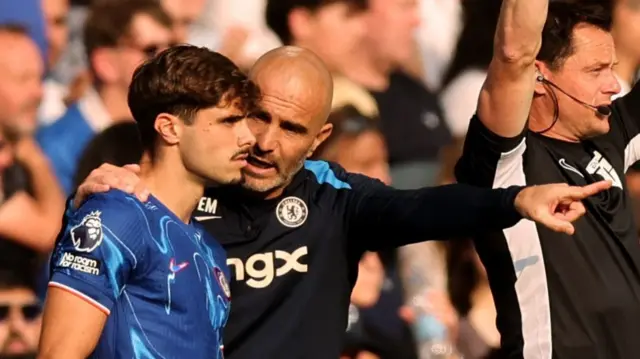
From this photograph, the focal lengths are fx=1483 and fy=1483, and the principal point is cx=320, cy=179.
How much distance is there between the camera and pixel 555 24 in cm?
419

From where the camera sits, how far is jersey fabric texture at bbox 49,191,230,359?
326 cm

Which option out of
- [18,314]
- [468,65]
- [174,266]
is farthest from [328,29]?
[174,266]

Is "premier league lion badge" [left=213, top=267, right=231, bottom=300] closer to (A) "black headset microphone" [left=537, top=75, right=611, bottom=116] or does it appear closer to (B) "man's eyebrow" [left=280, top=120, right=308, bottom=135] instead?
(B) "man's eyebrow" [left=280, top=120, right=308, bottom=135]

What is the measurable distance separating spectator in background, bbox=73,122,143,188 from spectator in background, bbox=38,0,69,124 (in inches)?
9.5

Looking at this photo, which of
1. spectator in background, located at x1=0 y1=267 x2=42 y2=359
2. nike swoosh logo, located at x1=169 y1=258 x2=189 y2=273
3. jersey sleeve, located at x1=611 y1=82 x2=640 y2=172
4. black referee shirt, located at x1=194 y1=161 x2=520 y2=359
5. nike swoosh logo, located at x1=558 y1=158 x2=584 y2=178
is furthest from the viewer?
spectator in background, located at x1=0 y1=267 x2=42 y2=359

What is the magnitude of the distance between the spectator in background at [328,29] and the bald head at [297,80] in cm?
214

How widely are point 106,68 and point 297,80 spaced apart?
2.19 m

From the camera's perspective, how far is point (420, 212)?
381cm

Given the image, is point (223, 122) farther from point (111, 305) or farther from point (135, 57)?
point (135, 57)

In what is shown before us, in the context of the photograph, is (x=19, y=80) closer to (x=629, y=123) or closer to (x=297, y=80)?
(x=297, y=80)

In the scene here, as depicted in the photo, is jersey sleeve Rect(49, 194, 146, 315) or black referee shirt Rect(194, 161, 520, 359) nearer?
jersey sleeve Rect(49, 194, 146, 315)

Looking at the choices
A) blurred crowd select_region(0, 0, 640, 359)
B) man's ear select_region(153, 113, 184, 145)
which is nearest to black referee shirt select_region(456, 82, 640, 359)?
man's ear select_region(153, 113, 184, 145)

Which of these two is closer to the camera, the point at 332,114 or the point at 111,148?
the point at 111,148

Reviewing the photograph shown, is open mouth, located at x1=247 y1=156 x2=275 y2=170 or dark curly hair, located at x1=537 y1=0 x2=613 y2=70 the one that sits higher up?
dark curly hair, located at x1=537 y1=0 x2=613 y2=70
